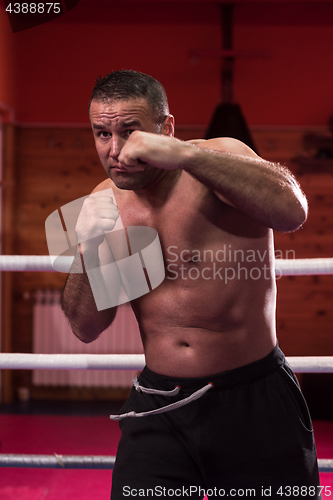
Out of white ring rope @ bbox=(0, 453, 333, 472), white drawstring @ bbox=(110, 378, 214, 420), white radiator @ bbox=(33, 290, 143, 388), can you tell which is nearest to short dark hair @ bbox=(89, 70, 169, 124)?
white drawstring @ bbox=(110, 378, 214, 420)

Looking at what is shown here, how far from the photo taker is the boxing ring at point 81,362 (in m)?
1.19

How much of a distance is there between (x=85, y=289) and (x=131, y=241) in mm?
159

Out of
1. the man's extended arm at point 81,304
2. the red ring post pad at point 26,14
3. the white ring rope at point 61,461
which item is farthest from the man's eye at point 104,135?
the red ring post pad at point 26,14

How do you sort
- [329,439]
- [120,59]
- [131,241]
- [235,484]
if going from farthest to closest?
[120,59] < [329,439] < [131,241] < [235,484]

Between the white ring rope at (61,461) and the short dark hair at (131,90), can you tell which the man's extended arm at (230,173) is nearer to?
the short dark hair at (131,90)

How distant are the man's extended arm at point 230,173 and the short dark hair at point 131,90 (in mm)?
174

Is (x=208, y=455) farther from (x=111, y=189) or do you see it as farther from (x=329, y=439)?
(x=329, y=439)

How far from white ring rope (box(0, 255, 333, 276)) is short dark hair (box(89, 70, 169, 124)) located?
1.43ft

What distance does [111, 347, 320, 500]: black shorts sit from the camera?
0.95m

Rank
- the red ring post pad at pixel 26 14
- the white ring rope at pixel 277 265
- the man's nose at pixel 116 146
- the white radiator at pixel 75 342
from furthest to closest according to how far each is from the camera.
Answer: the white radiator at pixel 75 342 < the red ring post pad at pixel 26 14 < the white ring rope at pixel 277 265 < the man's nose at pixel 116 146

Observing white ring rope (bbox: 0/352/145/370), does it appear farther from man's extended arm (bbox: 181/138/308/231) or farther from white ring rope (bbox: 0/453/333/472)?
man's extended arm (bbox: 181/138/308/231)

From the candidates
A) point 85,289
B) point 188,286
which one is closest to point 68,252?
point 85,289

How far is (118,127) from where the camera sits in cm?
93

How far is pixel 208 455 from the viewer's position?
0.96 metres
